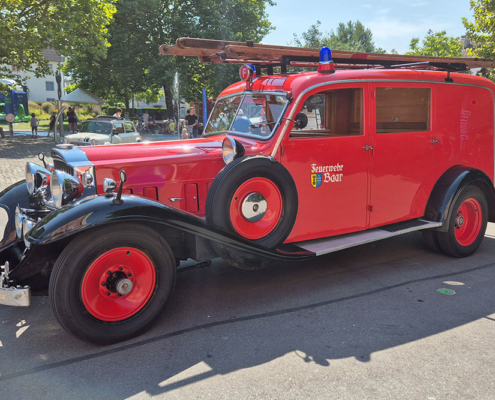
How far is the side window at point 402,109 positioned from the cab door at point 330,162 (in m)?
0.25

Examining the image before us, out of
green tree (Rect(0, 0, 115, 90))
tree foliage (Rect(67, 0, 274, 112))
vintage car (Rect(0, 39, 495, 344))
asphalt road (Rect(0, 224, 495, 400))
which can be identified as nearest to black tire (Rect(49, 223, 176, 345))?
vintage car (Rect(0, 39, 495, 344))

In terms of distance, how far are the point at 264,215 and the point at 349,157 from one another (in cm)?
116

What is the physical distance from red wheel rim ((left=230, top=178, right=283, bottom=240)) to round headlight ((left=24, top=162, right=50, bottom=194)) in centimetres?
222

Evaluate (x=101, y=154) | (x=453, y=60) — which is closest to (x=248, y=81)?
(x=101, y=154)

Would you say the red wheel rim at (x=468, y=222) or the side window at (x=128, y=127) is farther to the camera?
the side window at (x=128, y=127)

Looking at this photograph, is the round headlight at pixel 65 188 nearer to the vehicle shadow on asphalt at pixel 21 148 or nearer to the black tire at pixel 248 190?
the black tire at pixel 248 190

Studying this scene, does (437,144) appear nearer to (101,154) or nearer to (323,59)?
(323,59)

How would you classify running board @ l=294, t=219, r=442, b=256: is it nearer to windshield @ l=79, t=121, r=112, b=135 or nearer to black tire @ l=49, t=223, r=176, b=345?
black tire @ l=49, t=223, r=176, b=345

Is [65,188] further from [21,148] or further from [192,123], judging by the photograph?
[21,148]

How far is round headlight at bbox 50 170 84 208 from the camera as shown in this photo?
382 centimetres

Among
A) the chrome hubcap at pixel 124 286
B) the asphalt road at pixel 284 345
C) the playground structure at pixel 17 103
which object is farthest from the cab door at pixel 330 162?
the playground structure at pixel 17 103

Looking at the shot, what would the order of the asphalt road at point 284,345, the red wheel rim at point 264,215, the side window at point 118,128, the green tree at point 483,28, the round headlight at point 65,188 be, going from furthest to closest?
the side window at point 118,128 → the green tree at point 483,28 → the red wheel rim at point 264,215 → the round headlight at point 65,188 → the asphalt road at point 284,345

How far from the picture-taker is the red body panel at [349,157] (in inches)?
163

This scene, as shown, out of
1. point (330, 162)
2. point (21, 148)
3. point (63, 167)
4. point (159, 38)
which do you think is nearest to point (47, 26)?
point (21, 148)
